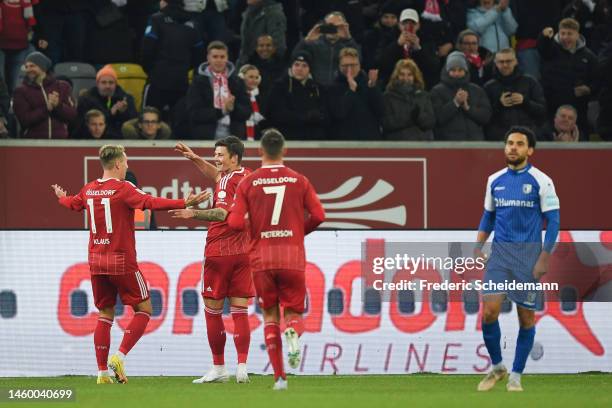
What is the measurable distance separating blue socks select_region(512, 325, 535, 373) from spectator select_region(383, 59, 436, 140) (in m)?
7.08

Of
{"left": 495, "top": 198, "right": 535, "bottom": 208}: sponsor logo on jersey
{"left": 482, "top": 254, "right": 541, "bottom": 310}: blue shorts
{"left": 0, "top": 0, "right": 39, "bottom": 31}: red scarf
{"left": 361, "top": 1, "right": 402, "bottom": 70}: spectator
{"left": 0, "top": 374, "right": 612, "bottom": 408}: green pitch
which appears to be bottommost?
{"left": 0, "top": 374, "right": 612, "bottom": 408}: green pitch

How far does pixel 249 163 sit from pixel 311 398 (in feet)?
25.8

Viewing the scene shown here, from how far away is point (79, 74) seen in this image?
20781mm

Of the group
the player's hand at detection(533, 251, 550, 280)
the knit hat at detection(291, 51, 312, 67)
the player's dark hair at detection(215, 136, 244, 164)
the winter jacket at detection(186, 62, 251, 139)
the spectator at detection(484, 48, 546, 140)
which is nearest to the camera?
the player's hand at detection(533, 251, 550, 280)

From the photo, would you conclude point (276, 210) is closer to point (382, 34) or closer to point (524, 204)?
point (524, 204)

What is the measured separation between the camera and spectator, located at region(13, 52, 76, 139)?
1894cm

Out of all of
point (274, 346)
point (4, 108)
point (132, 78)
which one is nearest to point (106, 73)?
point (4, 108)

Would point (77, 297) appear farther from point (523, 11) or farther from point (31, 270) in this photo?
point (523, 11)

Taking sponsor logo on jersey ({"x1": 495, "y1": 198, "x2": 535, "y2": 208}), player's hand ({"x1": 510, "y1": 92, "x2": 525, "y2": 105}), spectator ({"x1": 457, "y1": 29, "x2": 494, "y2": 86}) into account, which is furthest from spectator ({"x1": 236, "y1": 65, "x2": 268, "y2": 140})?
sponsor logo on jersey ({"x1": 495, "y1": 198, "x2": 535, "y2": 208})

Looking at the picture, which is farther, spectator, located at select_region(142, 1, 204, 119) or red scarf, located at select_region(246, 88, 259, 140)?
spectator, located at select_region(142, 1, 204, 119)

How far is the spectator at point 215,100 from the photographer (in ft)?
63.2

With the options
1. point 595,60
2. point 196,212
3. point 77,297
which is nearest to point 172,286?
point 77,297

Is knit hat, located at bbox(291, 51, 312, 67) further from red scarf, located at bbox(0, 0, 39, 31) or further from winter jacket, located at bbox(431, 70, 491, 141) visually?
red scarf, located at bbox(0, 0, 39, 31)

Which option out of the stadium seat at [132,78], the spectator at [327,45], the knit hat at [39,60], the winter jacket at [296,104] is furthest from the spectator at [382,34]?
the knit hat at [39,60]
